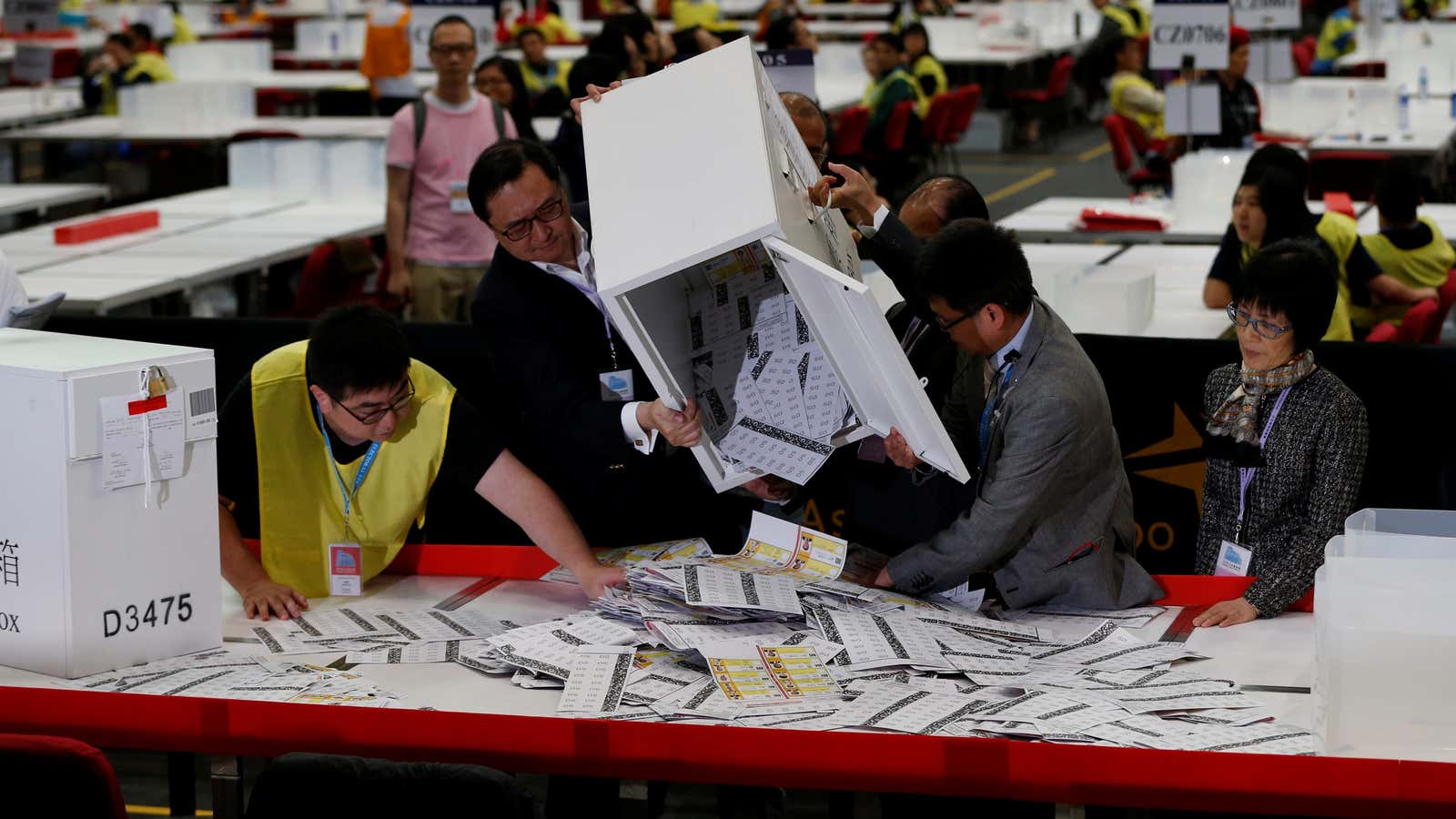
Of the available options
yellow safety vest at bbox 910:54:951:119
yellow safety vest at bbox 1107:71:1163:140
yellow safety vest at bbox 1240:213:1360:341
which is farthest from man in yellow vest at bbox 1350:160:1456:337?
yellow safety vest at bbox 910:54:951:119

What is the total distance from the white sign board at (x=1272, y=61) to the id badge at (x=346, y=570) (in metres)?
8.27

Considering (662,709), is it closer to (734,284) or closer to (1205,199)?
(734,284)

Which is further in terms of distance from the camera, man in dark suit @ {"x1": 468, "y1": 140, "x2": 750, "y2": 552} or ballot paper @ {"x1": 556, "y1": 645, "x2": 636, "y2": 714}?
man in dark suit @ {"x1": 468, "y1": 140, "x2": 750, "y2": 552}

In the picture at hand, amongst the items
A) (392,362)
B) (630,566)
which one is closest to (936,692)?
(630,566)

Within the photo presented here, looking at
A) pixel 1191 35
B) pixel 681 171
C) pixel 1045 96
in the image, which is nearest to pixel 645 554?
pixel 681 171

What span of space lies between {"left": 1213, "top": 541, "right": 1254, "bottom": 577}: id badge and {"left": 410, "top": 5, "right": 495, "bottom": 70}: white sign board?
19.9 ft

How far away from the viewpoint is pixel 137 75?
12.5 metres

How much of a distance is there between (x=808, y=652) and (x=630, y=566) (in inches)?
19.9

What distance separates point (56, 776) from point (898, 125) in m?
8.95

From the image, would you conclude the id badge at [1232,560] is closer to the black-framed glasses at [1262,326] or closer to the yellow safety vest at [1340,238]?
the black-framed glasses at [1262,326]

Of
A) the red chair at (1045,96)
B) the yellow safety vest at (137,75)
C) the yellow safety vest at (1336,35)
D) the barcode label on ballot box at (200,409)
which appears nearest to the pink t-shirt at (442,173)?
the barcode label on ballot box at (200,409)

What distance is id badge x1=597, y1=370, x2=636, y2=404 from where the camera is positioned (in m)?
3.36

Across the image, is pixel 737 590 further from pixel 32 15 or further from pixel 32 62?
pixel 32 15

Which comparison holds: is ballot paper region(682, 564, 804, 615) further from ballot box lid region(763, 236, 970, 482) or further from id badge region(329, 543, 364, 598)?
id badge region(329, 543, 364, 598)
